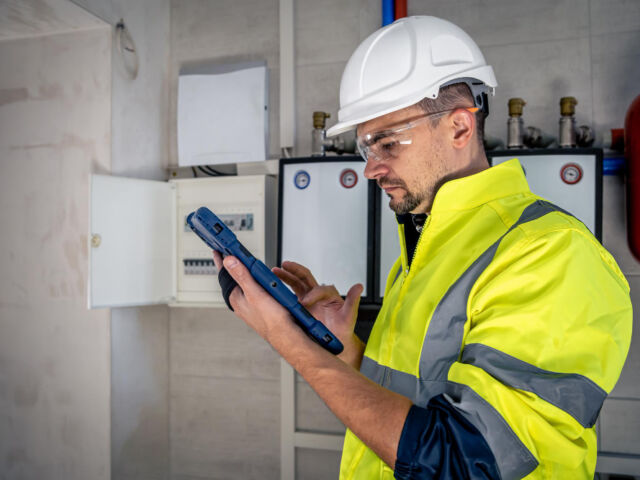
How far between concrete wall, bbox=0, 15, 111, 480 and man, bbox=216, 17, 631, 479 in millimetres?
1306

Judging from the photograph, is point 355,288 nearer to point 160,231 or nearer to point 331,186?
point 331,186

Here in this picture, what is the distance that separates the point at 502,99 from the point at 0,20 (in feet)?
6.35

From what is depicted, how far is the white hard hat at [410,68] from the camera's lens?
83cm

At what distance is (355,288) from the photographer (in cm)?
100

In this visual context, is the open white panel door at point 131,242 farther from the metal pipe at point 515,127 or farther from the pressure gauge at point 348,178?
the metal pipe at point 515,127

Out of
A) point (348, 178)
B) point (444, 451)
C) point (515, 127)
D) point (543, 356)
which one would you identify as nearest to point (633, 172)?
point (515, 127)

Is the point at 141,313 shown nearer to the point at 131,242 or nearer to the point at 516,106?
the point at 131,242

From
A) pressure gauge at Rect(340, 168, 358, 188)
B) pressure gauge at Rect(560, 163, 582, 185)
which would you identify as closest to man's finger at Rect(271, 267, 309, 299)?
pressure gauge at Rect(340, 168, 358, 188)

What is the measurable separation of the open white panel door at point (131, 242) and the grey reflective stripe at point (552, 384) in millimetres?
1470

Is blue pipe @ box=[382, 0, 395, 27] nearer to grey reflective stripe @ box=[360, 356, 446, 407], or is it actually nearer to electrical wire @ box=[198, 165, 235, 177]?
electrical wire @ box=[198, 165, 235, 177]

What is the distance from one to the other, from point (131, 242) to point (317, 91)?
0.96m

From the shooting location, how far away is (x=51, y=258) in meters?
1.97

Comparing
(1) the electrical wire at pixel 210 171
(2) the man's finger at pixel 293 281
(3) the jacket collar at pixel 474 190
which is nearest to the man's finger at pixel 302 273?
(2) the man's finger at pixel 293 281

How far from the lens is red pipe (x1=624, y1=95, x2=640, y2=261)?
1481 millimetres
